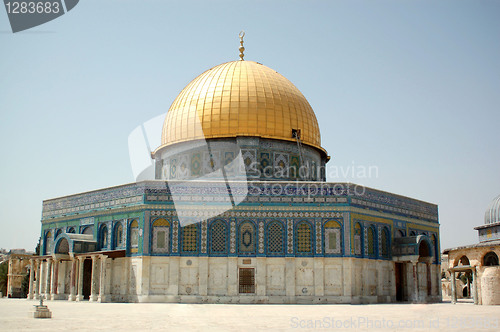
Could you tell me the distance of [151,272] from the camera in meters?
25.2

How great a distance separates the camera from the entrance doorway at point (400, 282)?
2917 centimetres

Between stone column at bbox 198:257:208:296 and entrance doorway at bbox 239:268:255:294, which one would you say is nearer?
stone column at bbox 198:257:208:296

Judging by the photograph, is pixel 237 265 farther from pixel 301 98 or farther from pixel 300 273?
pixel 301 98

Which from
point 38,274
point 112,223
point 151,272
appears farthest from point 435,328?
point 38,274

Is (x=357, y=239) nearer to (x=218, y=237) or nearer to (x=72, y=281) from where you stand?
(x=218, y=237)

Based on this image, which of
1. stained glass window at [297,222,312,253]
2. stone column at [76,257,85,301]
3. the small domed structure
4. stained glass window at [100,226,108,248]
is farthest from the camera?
the small domed structure

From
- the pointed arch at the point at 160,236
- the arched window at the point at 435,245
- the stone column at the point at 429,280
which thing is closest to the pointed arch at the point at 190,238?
the pointed arch at the point at 160,236

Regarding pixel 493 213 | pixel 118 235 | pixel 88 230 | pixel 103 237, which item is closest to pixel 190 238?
pixel 118 235

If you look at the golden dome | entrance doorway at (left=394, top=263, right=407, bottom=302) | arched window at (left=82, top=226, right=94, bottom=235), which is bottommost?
entrance doorway at (left=394, top=263, right=407, bottom=302)

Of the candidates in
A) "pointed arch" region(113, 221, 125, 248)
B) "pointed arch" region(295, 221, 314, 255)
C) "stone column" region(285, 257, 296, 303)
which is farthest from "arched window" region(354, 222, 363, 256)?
"pointed arch" region(113, 221, 125, 248)

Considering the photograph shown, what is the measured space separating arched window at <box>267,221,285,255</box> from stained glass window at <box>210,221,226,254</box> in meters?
2.05

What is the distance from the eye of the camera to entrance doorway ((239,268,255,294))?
25375 millimetres

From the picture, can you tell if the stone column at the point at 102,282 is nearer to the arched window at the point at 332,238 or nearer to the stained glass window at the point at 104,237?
the stained glass window at the point at 104,237

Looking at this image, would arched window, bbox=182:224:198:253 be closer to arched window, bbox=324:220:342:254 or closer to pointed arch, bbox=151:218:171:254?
pointed arch, bbox=151:218:171:254
